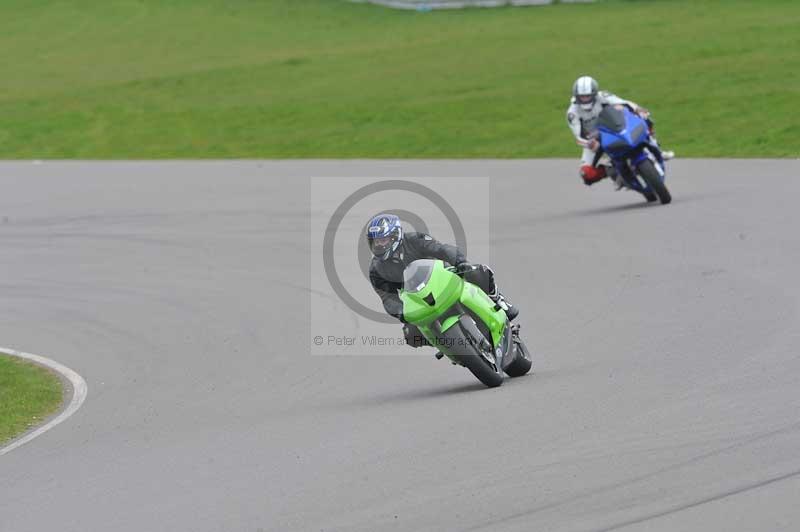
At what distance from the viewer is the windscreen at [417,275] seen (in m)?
9.90

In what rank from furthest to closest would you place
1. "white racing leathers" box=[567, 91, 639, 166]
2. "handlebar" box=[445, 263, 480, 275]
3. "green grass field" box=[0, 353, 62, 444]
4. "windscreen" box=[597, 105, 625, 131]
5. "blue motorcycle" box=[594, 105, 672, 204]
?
1. "white racing leathers" box=[567, 91, 639, 166]
2. "windscreen" box=[597, 105, 625, 131]
3. "blue motorcycle" box=[594, 105, 672, 204]
4. "green grass field" box=[0, 353, 62, 444]
5. "handlebar" box=[445, 263, 480, 275]

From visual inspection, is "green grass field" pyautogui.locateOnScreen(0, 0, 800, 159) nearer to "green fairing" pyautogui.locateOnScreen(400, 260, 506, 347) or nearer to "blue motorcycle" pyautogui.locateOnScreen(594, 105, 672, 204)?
"blue motorcycle" pyautogui.locateOnScreen(594, 105, 672, 204)

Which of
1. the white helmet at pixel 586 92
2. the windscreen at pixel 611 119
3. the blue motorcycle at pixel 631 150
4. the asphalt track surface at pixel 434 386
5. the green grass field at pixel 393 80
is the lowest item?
the asphalt track surface at pixel 434 386

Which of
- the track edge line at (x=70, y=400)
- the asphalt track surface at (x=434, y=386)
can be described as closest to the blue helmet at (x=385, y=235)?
the asphalt track surface at (x=434, y=386)

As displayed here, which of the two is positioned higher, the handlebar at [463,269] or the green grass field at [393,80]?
the green grass field at [393,80]

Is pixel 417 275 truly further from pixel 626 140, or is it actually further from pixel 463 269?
pixel 626 140

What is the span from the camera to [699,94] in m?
32.5

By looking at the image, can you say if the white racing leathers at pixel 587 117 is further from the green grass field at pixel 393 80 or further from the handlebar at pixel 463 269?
the handlebar at pixel 463 269

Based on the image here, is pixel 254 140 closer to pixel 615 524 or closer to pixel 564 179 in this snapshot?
pixel 564 179

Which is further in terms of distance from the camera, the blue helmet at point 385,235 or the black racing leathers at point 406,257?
the black racing leathers at point 406,257

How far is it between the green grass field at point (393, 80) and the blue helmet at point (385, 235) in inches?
589

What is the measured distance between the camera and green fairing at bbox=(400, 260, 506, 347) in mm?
9844

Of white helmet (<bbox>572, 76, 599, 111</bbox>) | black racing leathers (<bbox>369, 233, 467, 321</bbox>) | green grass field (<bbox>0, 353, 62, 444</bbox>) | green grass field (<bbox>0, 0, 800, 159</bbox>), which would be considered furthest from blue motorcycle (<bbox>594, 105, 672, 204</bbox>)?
green grass field (<bbox>0, 353, 62, 444</bbox>)

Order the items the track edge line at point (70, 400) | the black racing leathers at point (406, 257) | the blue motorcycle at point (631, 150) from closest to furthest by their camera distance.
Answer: the track edge line at point (70, 400), the black racing leathers at point (406, 257), the blue motorcycle at point (631, 150)
